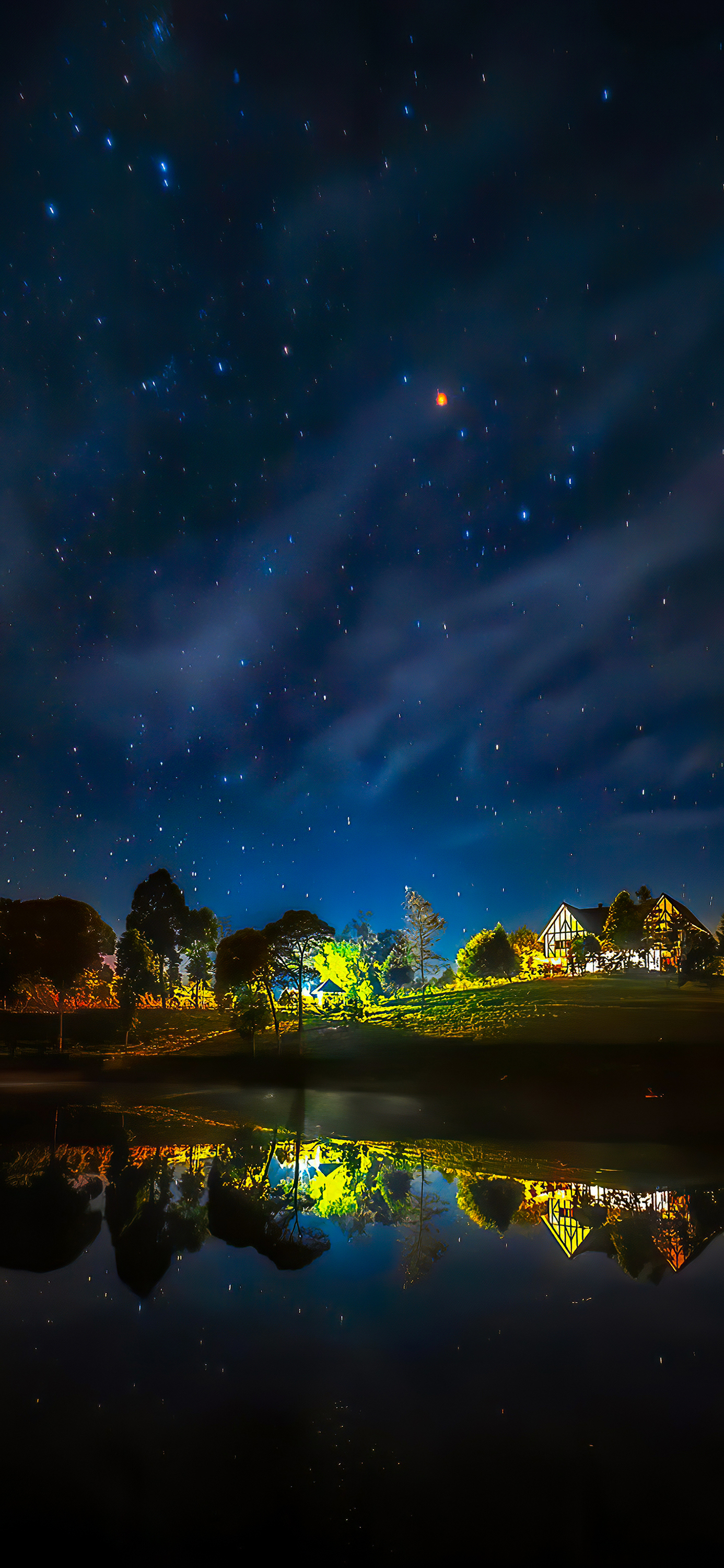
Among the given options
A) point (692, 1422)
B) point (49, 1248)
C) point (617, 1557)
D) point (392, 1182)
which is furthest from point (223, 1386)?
point (392, 1182)

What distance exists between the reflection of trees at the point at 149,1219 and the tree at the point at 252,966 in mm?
30321

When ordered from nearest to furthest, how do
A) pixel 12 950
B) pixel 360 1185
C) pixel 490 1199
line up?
pixel 490 1199
pixel 360 1185
pixel 12 950

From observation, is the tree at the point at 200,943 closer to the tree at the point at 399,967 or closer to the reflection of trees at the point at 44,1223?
the tree at the point at 399,967

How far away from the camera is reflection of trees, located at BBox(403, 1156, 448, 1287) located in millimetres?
10953

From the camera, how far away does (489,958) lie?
9519cm

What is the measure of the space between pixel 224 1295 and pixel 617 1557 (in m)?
6.59

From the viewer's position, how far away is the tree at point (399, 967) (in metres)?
80.8

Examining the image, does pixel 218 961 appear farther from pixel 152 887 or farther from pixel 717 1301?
pixel 717 1301

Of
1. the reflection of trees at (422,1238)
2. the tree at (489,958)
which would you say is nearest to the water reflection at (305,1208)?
the reflection of trees at (422,1238)

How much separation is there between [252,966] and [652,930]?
4735 centimetres

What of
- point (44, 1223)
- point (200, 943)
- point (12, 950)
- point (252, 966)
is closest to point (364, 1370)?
point (44, 1223)

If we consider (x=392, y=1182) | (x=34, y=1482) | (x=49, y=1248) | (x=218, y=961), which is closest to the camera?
(x=34, y=1482)

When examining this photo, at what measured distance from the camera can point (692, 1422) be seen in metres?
6.86

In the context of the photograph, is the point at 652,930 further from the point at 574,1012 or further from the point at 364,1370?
the point at 364,1370
